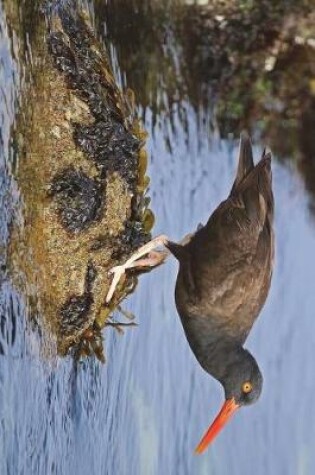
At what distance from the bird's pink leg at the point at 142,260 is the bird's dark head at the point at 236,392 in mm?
665

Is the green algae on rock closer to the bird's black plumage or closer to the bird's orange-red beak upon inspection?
the bird's black plumage

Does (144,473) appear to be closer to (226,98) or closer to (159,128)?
(159,128)

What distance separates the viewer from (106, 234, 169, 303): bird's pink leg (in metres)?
4.80

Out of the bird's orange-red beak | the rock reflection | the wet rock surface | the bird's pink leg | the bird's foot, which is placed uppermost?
the rock reflection

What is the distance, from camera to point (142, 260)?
5031 mm

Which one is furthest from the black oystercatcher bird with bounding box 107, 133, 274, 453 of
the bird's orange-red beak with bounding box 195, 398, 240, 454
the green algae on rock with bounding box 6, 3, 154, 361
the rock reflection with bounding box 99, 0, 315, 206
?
the rock reflection with bounding box 99, 0, 315, 206

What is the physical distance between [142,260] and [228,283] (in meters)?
0.44

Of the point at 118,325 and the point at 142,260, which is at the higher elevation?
the point at 142,260

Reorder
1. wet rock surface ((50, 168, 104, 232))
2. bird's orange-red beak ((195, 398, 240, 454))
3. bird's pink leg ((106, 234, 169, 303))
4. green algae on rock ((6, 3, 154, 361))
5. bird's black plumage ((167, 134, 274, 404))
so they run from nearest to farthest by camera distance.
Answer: green algae on rock ((6, 3, 154, 361)) < wet rock surface ((50, 168, 104, 232)) < bird's pink leg ((106, 234, 169, 303)) < bird's orange-red beak ((195, 398, 240, 454)) < bird's black plumage ((167, 134, 274, 404))

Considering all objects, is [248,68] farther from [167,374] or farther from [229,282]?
[167,374]

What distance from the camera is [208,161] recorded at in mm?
5973

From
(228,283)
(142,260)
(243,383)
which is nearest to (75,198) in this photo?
(142,260)

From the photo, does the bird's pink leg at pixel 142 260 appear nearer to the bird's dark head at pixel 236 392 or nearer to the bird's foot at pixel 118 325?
the bird's foot at pixel 118 325

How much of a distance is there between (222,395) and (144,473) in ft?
1.80
